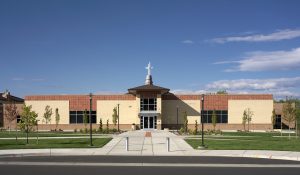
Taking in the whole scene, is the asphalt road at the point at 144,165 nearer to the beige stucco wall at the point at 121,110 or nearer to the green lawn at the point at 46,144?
the green lawn at the point at 46,144

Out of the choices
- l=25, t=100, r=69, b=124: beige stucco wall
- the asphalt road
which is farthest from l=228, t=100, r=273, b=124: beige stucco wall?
the asphalt road

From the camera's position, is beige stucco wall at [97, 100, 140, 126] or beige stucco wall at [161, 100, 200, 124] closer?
beige stucco wall at [97, 100, 140, 126]

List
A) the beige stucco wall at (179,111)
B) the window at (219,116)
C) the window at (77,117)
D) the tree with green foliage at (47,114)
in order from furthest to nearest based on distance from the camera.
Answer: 1. the window at (77,117)
2. the window at (219,116)
3. the beige stucco wall at (179,111)
4. the tree with green foliage at (47,114)

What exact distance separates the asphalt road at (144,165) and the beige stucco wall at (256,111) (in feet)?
142

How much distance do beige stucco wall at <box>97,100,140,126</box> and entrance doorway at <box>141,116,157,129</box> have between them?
220 centimetres

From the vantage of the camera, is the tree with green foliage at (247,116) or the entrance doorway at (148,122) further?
the entrance doorway at (148,122)

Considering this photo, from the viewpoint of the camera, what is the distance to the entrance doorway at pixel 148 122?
62.5 metres

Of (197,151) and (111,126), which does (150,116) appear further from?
(197,151)

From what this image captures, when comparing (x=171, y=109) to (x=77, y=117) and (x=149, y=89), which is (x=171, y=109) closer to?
(x=149, y=89)

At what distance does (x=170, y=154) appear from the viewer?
78.9 feet

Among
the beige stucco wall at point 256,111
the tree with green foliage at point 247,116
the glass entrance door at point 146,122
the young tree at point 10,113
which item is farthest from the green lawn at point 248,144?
the young tree at point 10,113

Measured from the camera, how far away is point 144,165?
18766 mm

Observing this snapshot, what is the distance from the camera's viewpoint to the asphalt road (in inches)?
653

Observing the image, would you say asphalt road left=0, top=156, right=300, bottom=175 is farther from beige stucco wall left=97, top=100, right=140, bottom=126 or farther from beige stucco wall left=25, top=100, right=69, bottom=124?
beige stucco wall left=25, top=100, right=69, bottom=124
